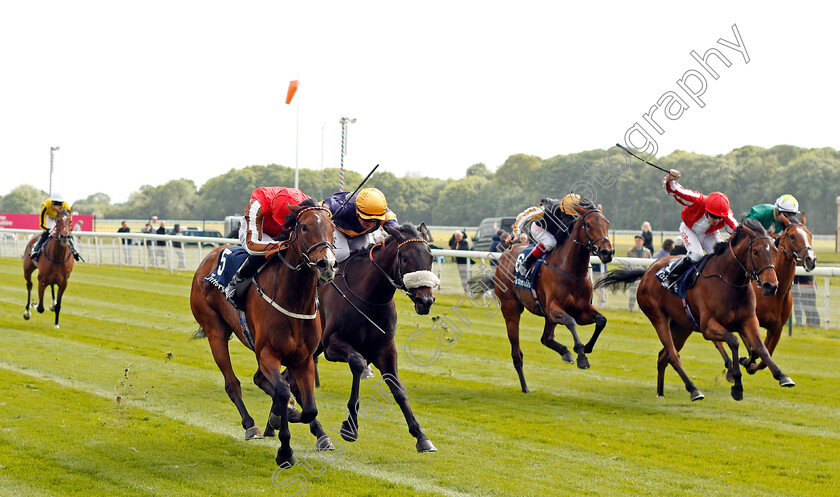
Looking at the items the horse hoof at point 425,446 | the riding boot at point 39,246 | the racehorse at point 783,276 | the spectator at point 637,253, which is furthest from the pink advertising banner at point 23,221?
the horse hoof at point 425,446

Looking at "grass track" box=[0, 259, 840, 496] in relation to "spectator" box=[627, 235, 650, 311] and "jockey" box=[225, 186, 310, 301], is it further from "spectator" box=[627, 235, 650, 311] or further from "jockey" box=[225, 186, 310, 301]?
"spectator" box=[627, 235, 650, 311]

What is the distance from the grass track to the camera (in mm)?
4945

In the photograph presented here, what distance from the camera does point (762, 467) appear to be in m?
5.43

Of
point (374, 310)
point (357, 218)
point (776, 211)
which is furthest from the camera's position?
point (776, 211)

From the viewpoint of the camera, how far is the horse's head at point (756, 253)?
273 inches

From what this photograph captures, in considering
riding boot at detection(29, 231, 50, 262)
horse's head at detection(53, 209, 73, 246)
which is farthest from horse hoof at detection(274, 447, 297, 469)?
riding boot at detection(29, 231, 50, 262)

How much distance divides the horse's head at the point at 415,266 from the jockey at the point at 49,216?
7.81m

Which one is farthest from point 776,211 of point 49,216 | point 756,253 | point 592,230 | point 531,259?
point 49,216

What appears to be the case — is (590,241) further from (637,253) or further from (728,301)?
(637,253)

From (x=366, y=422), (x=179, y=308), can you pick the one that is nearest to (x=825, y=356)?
(x=366, y=422)

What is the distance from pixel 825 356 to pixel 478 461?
7.02 m

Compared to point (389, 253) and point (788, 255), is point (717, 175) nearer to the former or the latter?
point (788, 255)

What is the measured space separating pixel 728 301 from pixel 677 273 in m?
0.79

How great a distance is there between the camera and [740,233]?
7.50 m
